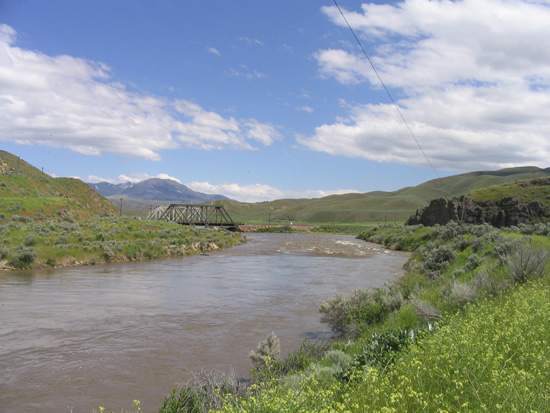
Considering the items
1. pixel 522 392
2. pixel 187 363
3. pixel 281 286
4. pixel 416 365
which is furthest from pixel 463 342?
pixel 281 286

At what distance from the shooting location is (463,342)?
5008 mm

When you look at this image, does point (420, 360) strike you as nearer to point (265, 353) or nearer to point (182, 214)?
point (265, 353)

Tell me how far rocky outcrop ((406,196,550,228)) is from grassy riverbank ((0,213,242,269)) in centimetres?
3330

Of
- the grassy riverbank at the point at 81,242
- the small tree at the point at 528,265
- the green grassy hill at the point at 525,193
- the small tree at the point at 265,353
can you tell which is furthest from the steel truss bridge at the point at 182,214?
the small tree at the point at 528,265

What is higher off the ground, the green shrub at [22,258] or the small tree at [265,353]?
the green shrub at [22,258]

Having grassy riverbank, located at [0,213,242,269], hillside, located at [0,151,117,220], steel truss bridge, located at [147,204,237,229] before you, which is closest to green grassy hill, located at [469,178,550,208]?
steel truss bridge, located at [147,204,237,229]

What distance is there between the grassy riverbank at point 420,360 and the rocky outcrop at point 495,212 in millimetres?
40389

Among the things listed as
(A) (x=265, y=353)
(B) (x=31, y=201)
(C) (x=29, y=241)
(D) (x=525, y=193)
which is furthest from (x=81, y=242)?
(D) (x=525, y=193)

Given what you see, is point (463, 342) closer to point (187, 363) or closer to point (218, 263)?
point (187, 363)

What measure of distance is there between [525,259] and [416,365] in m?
8.18

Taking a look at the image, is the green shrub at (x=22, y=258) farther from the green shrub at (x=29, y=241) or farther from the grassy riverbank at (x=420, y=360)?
the grassy riverbank at (x=420, y=360)

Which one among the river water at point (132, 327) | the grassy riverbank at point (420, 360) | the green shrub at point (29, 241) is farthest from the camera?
the green shrub at point (29, 241)

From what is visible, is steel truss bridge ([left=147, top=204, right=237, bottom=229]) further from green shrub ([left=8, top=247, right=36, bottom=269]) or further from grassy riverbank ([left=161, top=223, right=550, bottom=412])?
grassy riverbank ([left=161, top=223, right=550, bottom=412])

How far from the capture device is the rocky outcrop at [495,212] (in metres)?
54.6
